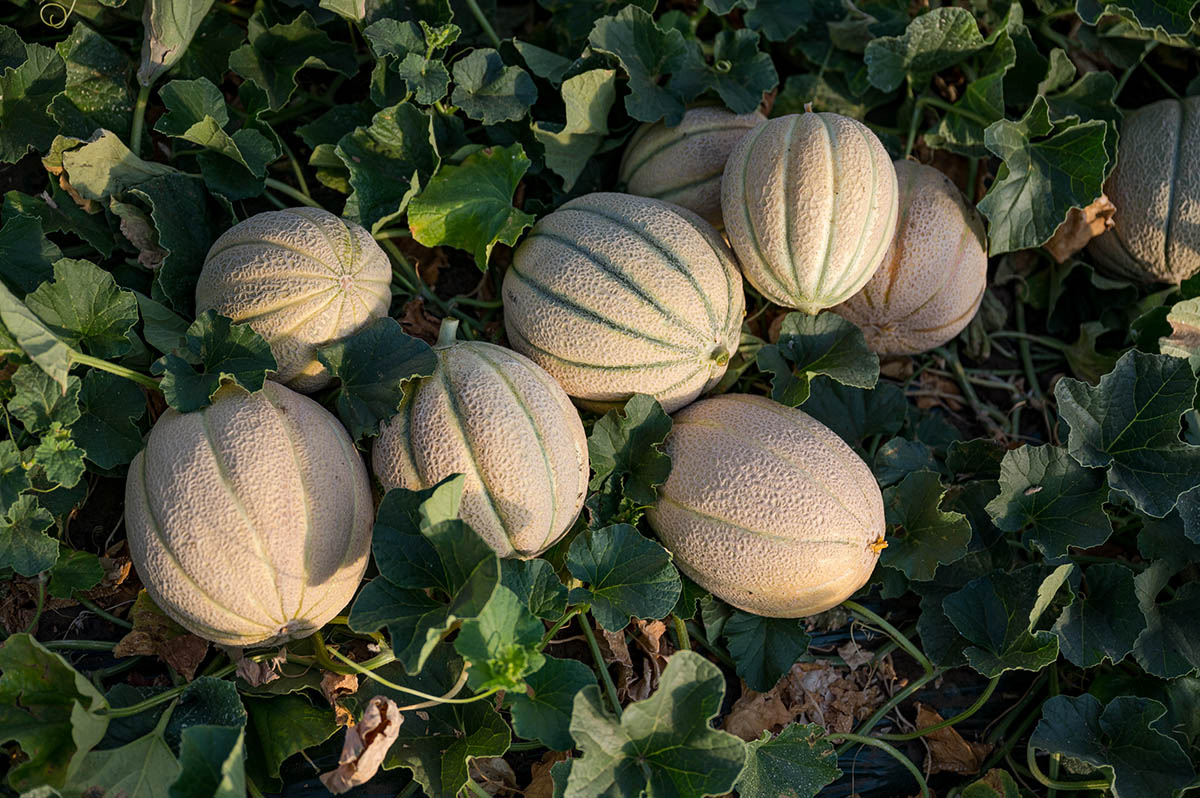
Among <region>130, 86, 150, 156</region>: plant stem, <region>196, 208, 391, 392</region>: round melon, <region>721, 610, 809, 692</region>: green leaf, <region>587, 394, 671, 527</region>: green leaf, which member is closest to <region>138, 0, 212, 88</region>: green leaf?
<region>130, 86, 150, 156</region>: plant stem

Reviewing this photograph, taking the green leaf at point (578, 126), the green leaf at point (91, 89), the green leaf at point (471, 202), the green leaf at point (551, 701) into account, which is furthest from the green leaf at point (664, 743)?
the green leaf at point (91, 89)

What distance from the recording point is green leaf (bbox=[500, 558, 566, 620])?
5.78 feet

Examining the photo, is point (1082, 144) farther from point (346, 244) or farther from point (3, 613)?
point (3, 613)

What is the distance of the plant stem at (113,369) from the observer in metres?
1.74

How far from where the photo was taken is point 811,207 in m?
1.95

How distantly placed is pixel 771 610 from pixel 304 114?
1.64 meters

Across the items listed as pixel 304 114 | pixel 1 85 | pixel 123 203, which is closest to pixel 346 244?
pixel 123 203

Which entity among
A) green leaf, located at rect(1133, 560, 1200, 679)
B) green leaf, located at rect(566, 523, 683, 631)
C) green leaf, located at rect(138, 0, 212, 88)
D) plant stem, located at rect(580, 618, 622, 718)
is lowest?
green leaf, located at rect(1133, 560, 1200, 679)

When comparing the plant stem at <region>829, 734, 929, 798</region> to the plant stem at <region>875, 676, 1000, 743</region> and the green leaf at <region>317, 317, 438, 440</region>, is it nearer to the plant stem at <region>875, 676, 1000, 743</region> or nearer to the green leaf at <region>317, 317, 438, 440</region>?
the plant stem at <region>875, 676, 1000, 743</region>

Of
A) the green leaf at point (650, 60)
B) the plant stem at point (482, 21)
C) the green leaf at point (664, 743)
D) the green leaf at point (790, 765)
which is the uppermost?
the plant stem at point (482, 21)

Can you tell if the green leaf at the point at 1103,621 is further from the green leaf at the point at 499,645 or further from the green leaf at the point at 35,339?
the green leaf at the point at 35,339

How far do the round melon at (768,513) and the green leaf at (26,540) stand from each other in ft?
3.83

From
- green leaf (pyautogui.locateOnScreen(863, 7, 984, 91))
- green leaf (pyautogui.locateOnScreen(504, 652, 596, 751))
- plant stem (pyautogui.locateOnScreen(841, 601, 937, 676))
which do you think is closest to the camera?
green leaf (pyautogui.locateOnScreen(504, 652, 596, 751))

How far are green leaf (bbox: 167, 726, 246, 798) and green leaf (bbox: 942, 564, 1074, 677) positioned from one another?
1444 millimetres
